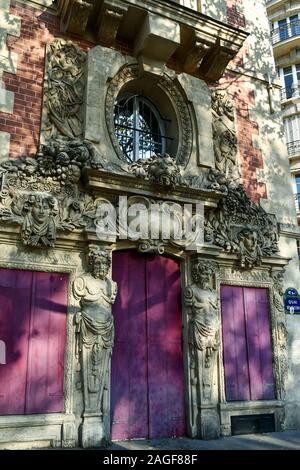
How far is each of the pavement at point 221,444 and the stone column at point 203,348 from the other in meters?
0.26

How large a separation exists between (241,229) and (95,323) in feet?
11.2

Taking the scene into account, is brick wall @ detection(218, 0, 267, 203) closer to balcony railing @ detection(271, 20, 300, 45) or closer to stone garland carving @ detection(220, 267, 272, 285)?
stone garland carving @ detection(220, 267, 272, 285)

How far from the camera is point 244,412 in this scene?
23.8ft

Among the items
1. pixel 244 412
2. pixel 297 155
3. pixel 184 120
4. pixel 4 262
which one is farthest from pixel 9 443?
pixel 297 155

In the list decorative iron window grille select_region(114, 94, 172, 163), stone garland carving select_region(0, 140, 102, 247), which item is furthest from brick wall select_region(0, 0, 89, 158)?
decorative iron window grille select_region(114, 94, 172, 163)

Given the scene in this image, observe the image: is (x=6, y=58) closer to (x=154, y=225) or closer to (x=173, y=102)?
(x=173, y=102)

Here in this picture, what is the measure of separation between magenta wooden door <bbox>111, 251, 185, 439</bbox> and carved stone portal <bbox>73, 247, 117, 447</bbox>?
1.36ft

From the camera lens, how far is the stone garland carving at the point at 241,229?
7.82m

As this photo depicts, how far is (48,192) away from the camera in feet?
21.3

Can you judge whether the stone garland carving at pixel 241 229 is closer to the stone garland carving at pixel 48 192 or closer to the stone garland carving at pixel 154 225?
the stone garland carving at pixel 154 225

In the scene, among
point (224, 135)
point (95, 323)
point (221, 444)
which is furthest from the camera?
point (224, 135)

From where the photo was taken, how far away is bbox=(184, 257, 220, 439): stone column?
6750 millimetres

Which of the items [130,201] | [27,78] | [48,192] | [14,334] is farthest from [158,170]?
[14,334]

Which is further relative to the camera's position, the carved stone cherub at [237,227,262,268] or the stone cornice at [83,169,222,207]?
the carved stone cherub at [237,227,262,268]
